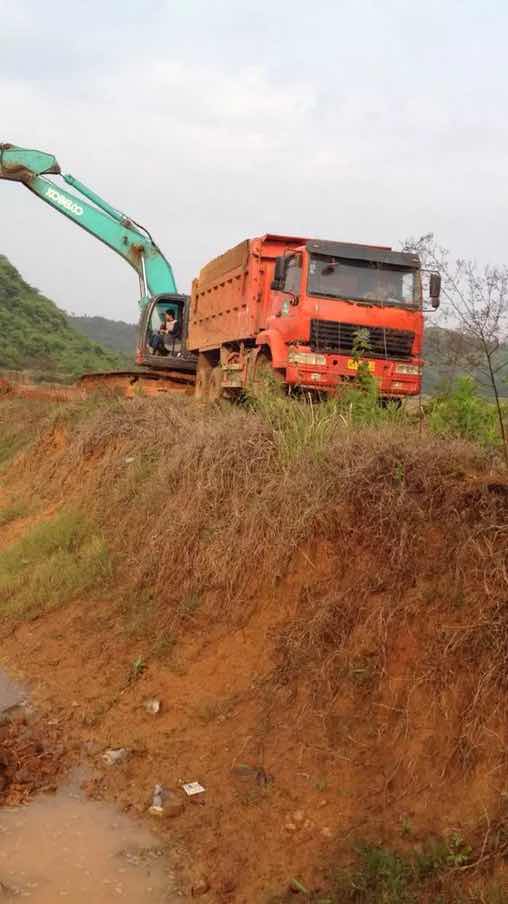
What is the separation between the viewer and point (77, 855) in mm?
4055

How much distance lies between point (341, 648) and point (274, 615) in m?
0.87

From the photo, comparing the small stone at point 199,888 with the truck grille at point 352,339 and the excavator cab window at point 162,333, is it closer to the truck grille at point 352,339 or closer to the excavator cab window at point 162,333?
the truck grille at point 352,339

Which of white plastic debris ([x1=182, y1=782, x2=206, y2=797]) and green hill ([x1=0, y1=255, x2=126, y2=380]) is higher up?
green hill ([x1=0, y1=255, x2=126, y2=380])

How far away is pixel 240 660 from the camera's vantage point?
5.33m

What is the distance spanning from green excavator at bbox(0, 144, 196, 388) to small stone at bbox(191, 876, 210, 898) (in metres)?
12.8

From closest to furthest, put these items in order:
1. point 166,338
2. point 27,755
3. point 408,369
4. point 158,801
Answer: point 158,801 → point 27,755 → point 408,369 → point 166,338

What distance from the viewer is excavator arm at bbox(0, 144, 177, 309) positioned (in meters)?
16.8

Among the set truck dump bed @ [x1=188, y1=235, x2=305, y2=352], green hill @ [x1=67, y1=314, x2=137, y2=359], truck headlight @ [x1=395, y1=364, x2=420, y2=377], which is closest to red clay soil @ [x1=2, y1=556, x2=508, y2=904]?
truck headlight @ [x1=395, y1=364, x2=420, y2=377]

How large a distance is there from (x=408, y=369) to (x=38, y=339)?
2483 centimetres

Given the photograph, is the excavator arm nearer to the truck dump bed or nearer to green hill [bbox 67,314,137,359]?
the truck dump bed

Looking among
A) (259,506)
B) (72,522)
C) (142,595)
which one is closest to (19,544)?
(72,522)

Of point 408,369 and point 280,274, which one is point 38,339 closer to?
point 280,274

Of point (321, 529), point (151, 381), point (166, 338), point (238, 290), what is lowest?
point (321, 529)

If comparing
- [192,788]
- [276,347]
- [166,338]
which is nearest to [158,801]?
[192,788]
